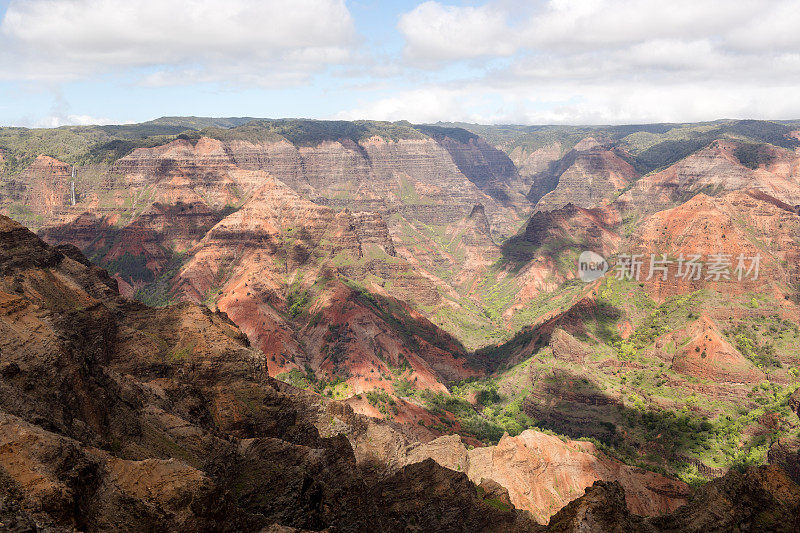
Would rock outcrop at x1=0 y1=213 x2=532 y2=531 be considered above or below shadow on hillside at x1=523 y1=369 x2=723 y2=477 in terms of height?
above

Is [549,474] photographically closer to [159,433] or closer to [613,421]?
[613,421]

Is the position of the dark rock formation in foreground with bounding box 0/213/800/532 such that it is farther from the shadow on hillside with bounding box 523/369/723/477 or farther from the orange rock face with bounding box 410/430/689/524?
the shadow on hillside with bounding box 523/369/723/477

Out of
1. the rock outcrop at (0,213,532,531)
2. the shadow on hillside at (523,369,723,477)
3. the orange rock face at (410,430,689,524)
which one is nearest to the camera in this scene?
the rock outcrop at (0,213,532,531)

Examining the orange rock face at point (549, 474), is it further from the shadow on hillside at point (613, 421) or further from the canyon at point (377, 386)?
the shadow on hillside at point (613, 421)

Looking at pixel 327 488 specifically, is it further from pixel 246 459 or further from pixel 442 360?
pixel 442 360

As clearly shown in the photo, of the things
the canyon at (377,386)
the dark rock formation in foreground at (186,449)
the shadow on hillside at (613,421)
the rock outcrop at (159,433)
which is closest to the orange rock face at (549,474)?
the canyon at (377,386)

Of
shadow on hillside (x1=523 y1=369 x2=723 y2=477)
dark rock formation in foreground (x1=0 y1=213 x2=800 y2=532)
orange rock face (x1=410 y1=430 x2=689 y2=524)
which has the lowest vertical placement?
shadow on hillside (x1=523 y1=369 x2=723 y2=477)

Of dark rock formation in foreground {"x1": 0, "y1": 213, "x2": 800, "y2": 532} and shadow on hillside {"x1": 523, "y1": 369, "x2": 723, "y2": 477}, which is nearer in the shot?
dark rock formation in foreground {"x1": 0, "y1": 213, "x2": 800, "y2": 532}

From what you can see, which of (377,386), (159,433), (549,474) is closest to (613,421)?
(549,474)

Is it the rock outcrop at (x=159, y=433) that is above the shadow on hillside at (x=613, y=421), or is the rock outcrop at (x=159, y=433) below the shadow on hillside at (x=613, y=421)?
above

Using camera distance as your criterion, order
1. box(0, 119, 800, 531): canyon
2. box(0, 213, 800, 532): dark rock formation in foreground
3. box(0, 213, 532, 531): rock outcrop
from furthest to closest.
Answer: box(0, 119, 800, 531): canyon
box(0, 213, 800, 532): dark rock formation in foreground
box(0, 213, 532, 531): rock outcrop

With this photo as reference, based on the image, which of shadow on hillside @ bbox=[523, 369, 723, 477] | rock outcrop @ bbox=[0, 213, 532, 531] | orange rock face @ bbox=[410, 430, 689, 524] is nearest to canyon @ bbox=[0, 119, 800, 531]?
rock outcrop @ bbox=[0, 213, 532, 531]
